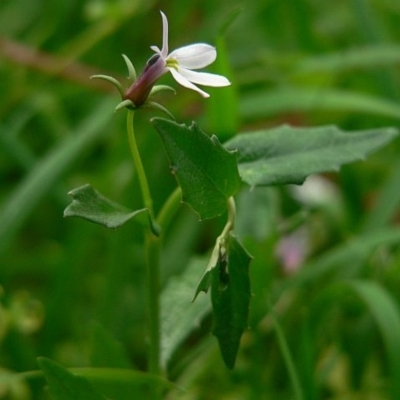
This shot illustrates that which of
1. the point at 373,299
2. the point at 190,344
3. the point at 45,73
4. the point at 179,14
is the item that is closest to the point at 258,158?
the point at 373,299

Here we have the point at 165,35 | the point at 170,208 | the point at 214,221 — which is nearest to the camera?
the point at 165,35

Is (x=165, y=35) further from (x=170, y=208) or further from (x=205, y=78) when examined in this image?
(x=170, y=208)

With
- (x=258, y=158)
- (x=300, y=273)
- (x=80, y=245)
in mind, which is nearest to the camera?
(x=258, y=158)

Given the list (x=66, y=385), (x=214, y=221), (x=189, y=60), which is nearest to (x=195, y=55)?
(x=189, y=60)

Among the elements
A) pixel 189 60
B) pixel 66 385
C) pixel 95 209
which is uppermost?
pixel 189 60

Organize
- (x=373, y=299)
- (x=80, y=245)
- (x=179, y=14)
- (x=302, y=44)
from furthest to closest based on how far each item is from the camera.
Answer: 1. (x=179, y=14)
2. (x=302, y=44)
3. (x=80, y=245)
4. (x=373, y=299)

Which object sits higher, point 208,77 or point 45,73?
point 45,73

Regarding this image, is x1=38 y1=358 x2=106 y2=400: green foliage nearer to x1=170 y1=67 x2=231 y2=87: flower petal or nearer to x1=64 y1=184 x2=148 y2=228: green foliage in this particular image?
x1=64 y1=184 x2=148 y2=228: green foliage

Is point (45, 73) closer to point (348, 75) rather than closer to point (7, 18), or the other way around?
point (7, 18)
